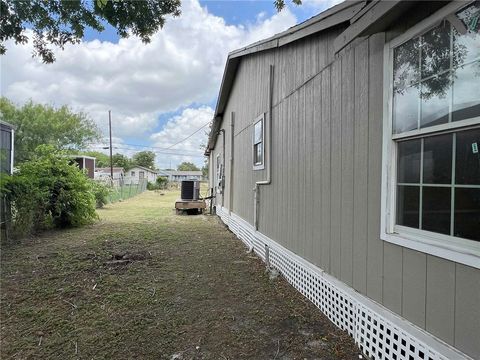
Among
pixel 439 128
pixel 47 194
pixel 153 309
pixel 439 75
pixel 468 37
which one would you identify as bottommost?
pixel 153 309

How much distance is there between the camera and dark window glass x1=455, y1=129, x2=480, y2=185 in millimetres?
1730

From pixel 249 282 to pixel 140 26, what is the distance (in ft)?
16.1

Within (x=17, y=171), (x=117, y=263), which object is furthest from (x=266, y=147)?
(x=17, y=171)

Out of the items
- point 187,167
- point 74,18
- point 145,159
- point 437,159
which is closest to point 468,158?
point 437,159

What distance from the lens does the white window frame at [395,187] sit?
176 cm

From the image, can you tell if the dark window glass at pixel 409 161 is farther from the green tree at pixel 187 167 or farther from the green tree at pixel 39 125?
the green tree at pixel 187 167

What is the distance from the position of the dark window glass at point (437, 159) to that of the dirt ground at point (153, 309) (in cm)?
160

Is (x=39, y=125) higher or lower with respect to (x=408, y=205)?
higher

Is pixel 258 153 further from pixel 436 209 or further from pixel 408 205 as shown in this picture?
pixel 436 209

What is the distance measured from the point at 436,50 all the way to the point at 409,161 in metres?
0.74

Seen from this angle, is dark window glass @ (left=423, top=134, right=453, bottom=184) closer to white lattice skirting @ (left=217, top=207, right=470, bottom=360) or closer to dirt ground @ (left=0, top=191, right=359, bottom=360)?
white lattice skirting @ (left=217, top=207, right=470, bottom=360)

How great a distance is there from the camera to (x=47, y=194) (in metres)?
7.78

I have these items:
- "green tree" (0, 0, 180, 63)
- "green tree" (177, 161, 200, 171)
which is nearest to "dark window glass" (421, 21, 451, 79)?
"green tree" (0, 0, 180, 63)

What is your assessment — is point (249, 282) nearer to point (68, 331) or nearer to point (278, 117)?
point (68, 331)
